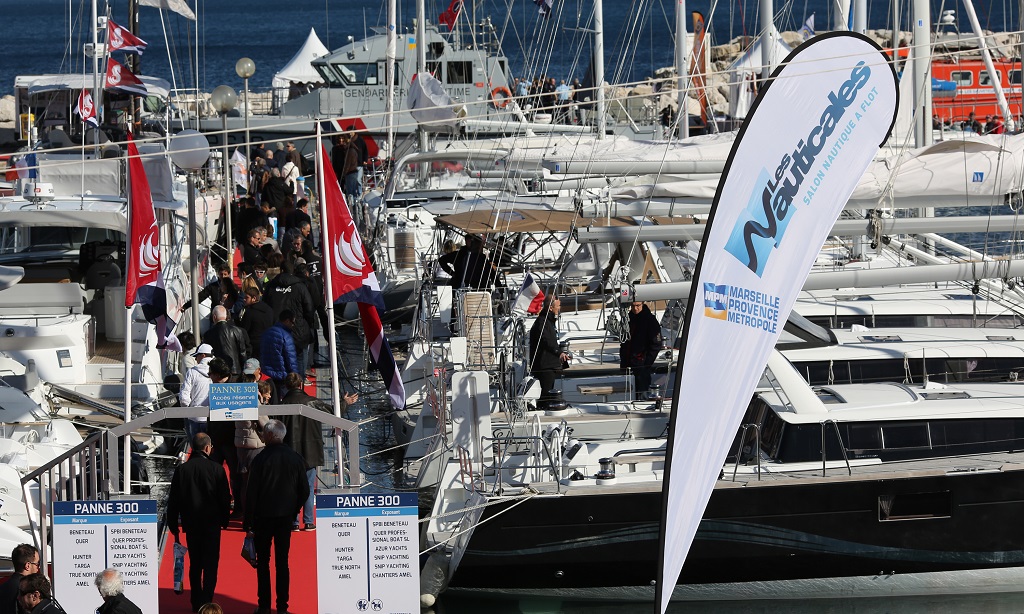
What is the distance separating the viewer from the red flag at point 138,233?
1156cm

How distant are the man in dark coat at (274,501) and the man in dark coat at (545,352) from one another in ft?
15.0

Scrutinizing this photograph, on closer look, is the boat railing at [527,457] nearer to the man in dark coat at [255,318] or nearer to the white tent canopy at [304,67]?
the man in dark coat at [255,318]

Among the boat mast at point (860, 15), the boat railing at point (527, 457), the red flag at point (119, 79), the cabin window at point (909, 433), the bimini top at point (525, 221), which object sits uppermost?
the boat mast at point (860, 15)

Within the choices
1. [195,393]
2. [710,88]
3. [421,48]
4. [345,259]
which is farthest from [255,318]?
[421,48]

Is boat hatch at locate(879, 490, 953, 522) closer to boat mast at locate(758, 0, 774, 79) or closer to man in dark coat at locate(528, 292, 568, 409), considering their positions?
man in dark coat at locate(528, 292, 568, 409)

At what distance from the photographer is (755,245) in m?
6.86

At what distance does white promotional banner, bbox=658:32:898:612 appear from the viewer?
6.59 metres

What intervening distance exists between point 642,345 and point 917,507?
348 cm

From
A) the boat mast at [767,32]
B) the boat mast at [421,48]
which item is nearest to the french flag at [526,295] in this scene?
the boat mast at [767,32]

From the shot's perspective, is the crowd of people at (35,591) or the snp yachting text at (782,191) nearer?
the snp yachting text at (782,191)

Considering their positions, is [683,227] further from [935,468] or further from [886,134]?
[886,134]

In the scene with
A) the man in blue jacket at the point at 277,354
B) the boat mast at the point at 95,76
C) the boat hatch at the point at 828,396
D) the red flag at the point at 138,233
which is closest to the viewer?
the red flag at the point at 138,233

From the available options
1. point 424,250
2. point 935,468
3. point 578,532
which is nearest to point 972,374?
point 935,468

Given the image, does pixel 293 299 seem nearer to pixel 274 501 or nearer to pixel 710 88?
pixel 274 501
